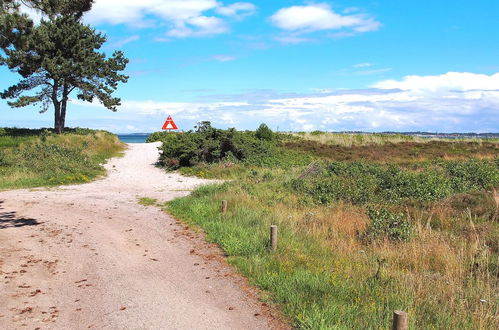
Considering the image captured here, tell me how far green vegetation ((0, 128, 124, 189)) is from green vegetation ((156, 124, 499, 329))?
9.37m

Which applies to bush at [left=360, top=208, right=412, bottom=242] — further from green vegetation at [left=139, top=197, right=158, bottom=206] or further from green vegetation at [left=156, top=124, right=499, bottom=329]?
green vegetation at [left=139, top=197, right=158, bottom=206]

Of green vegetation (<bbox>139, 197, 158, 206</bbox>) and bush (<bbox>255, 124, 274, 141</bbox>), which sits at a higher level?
bush (<bbox>255, 124, 274, 141</bbox>)

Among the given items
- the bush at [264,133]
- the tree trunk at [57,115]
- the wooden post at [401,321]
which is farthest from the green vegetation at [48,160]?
the wooden post at [401,321]

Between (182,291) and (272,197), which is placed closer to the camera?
(182,291)

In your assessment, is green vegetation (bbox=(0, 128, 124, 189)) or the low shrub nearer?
green vegetation (bbox=(0, 128, 124, 189))

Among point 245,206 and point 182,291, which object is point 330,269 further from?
point 245,206

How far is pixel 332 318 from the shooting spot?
5.10 meters

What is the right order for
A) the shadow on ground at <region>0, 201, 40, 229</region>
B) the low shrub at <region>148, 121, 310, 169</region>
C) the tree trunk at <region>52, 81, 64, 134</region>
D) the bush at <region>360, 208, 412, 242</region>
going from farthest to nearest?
1. the tree trunk at <region>52, 81, 64, 134</region>
2. the low shrub at <region>148, 121, 310, 169</region>
3. the shadow on ground at <region>0, 201, 40, 229</region>
4. the bush at <region>360, 208, 412, 242</region>

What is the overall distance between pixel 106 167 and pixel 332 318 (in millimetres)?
24893

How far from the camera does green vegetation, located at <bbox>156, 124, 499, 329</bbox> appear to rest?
5441 mm

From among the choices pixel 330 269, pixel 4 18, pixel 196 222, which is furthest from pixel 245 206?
pixel 4 18

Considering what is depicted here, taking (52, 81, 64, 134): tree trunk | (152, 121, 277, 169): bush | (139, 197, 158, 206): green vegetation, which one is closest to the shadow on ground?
(139, 197, 158, 206): green vegetation

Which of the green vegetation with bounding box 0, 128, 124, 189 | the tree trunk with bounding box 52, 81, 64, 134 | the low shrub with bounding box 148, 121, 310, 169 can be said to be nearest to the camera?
the green vegetation with bounding box 0, 128, 124, 189

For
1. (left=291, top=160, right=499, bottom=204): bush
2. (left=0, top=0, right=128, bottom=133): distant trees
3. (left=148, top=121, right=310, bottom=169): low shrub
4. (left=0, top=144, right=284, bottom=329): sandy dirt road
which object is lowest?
(left=0, top=144, right=284, bottom=329): sandy dirt road
